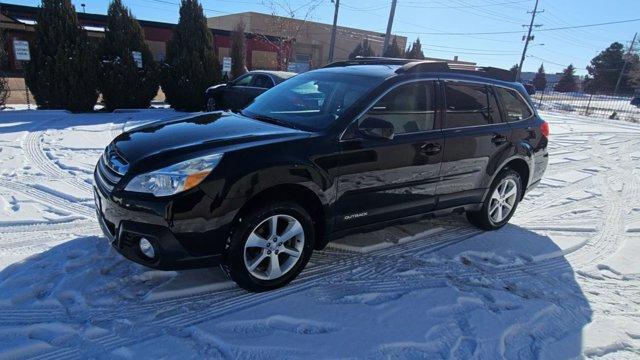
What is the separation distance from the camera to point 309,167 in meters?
3.19

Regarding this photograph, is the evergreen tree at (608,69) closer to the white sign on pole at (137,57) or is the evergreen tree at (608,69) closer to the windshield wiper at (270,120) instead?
the white sign on pole at (137,57)

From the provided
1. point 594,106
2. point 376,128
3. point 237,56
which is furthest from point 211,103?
point 594,106

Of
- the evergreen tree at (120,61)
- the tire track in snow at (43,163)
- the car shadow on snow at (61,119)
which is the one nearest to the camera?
the tire track in snow at (43,163)

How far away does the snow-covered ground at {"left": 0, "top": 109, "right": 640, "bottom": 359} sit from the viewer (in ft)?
8.80

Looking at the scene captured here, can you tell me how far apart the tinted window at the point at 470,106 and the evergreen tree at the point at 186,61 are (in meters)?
11.2

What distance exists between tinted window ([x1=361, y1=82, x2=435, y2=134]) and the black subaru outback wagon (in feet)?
0.04

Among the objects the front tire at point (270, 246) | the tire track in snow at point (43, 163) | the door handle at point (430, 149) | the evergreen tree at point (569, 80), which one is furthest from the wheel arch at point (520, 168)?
the evergreen tree at point (569, 80)

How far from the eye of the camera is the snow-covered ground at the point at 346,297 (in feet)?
8.80

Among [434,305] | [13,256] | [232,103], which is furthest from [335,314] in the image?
[232,103]

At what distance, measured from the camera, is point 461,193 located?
4.39 meters

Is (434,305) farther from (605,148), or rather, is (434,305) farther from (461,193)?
(605,148)

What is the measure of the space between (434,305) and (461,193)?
1.52 metres

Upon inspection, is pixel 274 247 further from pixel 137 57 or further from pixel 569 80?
pixel 569 80

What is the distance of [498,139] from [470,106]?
1.74 ft
